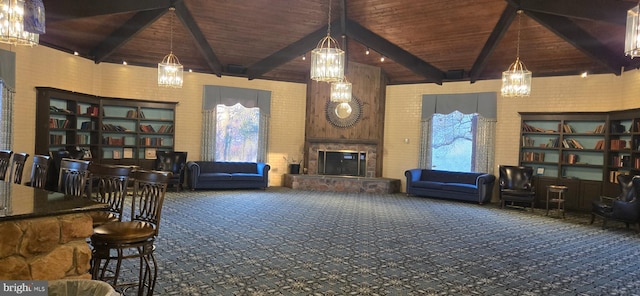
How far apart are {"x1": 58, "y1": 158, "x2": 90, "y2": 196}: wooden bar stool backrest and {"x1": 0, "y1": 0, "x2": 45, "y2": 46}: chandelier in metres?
1.25

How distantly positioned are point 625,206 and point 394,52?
17.7 feet

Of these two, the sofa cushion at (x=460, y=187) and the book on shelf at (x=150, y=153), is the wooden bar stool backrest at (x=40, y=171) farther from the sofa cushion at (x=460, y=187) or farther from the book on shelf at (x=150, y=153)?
the sofa cushion at (x=460, y=187)

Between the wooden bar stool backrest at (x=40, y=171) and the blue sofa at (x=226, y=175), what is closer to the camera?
the wooden bar stool backrest at (x=40, y=171)

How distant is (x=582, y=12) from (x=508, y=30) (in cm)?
186

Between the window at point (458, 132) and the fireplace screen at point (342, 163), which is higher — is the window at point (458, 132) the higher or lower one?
the higher one

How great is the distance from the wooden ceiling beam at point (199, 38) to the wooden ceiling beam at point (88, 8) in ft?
2.41

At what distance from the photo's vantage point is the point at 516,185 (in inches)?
353

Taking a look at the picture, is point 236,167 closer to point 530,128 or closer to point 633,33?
point 530,128

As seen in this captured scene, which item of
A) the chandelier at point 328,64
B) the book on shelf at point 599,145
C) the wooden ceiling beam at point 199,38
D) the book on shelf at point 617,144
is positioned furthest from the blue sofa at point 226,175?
the book on shelf at point 617,144

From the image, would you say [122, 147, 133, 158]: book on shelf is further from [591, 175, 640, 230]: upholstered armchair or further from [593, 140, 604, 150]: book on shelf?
[593, 140, 604, 150]: book on shelf

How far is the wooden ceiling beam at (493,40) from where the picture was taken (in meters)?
7.20

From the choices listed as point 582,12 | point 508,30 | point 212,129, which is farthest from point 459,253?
point 212,129

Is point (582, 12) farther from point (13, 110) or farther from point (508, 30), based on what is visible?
point (13, 110)

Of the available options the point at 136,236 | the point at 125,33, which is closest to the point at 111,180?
the point at 136,236
